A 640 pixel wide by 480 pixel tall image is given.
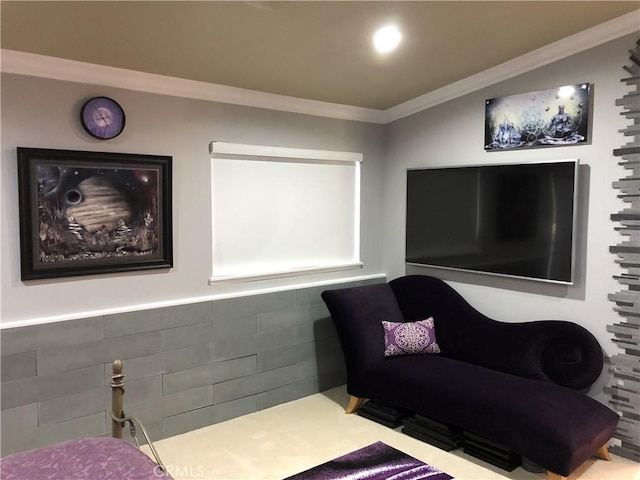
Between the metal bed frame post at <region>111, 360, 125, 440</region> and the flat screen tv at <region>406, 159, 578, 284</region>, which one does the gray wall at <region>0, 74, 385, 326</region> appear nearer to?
the flat screen tv at <region>406, 159, 578, 284</region>

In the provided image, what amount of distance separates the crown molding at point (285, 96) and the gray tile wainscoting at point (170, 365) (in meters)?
1.36

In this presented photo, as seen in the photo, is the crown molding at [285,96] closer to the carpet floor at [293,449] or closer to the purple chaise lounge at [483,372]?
the purple chaise lounge at [483,372]

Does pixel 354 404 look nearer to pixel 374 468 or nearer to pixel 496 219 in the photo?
pixel 374 468

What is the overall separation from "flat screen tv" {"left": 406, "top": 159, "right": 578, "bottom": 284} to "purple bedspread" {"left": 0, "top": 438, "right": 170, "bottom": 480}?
102 inches

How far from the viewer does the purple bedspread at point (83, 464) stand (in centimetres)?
188

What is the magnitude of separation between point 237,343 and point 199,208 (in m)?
0.97

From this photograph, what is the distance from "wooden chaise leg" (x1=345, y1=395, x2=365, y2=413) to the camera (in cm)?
363

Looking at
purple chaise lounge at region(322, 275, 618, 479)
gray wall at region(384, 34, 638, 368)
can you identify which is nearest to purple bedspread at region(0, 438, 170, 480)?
purple chaise lounge at region(322, 275, 618, 479)

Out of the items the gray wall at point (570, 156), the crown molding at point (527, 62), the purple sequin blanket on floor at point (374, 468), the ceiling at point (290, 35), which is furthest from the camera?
the gray wall at point (570, 156)

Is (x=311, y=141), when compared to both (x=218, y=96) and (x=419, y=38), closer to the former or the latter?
(x=218, y=96)

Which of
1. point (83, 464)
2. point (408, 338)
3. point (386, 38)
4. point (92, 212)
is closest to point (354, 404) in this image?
point (408, 338)

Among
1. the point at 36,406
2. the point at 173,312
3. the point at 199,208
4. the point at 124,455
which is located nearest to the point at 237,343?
the point at 173,312

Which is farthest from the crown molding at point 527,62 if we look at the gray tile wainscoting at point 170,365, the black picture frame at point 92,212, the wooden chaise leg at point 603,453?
the wooden chaise leg at point 603,453

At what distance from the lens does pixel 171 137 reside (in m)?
3.21
